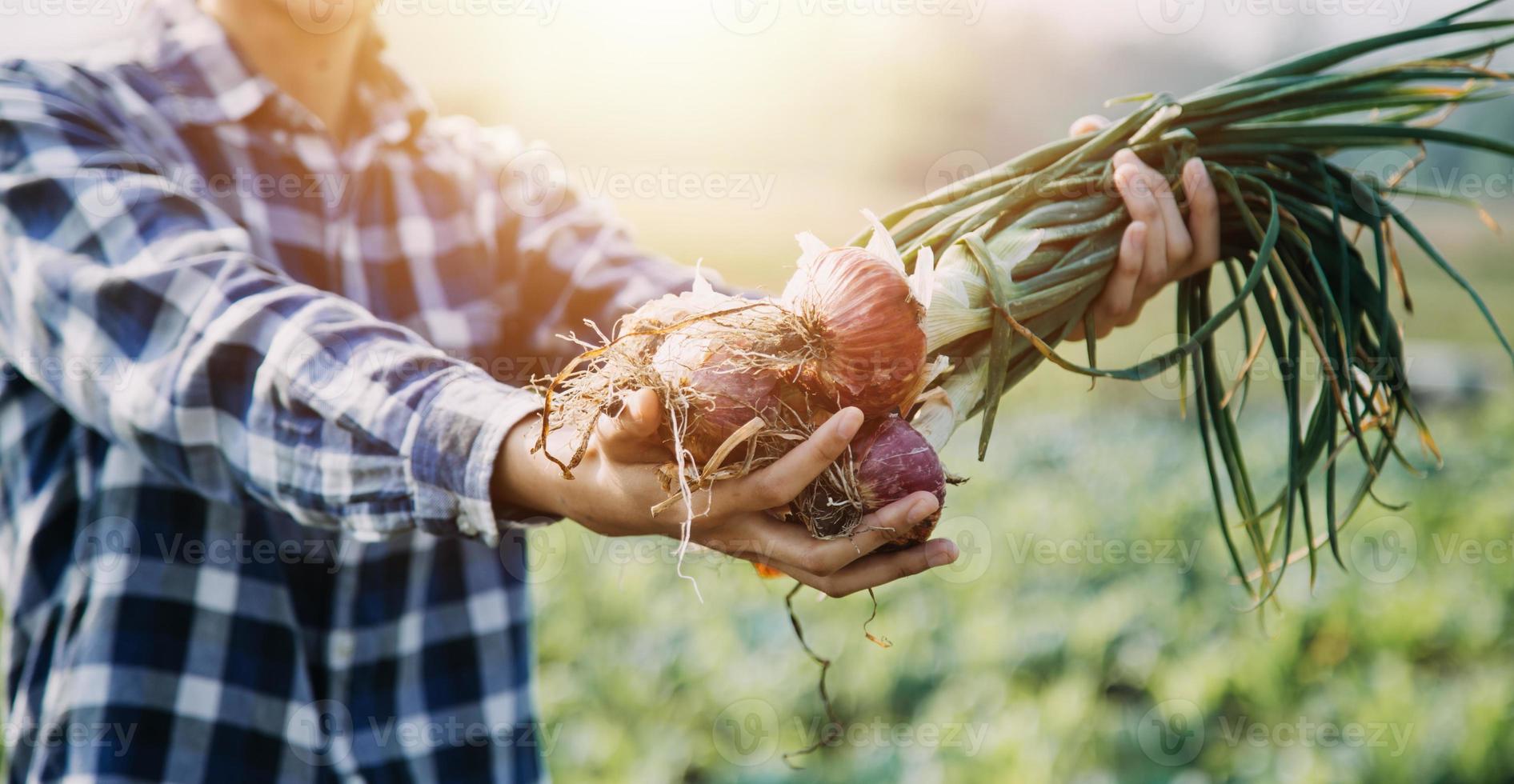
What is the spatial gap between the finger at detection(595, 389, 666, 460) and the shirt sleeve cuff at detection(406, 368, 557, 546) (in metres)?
0.10

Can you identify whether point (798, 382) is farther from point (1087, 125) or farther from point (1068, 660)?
point (1068, 660)

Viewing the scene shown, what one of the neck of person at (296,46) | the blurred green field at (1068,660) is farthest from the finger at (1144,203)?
the blurred green field at (1068,660)

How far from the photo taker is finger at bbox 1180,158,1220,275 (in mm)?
1052

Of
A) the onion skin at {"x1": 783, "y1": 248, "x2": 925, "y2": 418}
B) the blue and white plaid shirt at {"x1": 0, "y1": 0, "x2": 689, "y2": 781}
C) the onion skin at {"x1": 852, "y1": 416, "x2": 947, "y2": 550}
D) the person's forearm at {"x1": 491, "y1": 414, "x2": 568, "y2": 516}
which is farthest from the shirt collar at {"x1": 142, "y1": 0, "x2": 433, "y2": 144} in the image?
the onion skin at {"x1": 852, "y1": 416, "x2": 947, "y2": 550}

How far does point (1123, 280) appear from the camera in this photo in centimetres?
106

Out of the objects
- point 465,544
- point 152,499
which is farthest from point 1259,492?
point 152,499

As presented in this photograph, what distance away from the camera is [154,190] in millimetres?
1011

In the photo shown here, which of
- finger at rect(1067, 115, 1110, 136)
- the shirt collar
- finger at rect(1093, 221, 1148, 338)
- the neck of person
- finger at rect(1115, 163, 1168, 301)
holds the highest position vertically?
the neck of person

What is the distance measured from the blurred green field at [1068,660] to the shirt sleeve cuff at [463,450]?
1.16m

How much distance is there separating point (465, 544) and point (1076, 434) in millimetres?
5390

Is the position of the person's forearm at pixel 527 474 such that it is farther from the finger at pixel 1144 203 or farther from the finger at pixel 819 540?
the finger at pixel 1144 203

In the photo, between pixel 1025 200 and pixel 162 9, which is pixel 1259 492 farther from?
pixel 162 9

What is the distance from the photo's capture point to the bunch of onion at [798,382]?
780mm

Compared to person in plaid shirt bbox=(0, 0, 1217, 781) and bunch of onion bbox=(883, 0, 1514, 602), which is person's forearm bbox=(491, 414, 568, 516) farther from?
bunch of onion bbox=(883, 0, 1514, 602)
